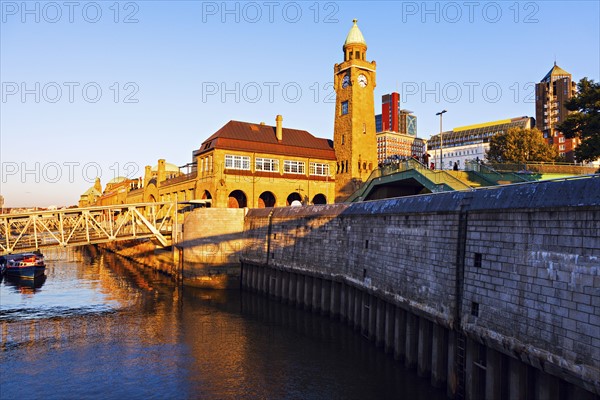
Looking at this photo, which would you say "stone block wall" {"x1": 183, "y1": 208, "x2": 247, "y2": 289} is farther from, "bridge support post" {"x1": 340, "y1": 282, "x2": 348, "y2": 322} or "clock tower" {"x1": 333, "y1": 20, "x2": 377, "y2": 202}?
"clock tower" {"x1": 333, "y1": 20, "x2": 377, "y2": 202}

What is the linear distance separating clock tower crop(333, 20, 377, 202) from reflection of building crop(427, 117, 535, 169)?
8673cm

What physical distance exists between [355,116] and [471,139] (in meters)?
119

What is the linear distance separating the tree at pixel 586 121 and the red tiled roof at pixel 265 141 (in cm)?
4097

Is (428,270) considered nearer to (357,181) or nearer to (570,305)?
(570,305)

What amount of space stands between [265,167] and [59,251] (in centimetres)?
7515

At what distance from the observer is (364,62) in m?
72.6

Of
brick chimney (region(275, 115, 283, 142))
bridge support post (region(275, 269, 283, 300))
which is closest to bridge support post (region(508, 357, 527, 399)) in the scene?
bridge support post (region(275, 269, 283, 300))

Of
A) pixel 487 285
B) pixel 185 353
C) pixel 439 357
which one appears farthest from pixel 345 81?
pixel 487 285

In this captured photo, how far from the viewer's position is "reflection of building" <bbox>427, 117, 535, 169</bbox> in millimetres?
159375

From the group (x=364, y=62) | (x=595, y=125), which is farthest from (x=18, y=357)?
(x=364, y=62)

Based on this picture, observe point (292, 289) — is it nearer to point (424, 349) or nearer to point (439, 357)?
point (424, 349)

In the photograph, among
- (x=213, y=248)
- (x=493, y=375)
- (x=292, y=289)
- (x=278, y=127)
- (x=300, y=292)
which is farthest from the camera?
(x=278, y=127)

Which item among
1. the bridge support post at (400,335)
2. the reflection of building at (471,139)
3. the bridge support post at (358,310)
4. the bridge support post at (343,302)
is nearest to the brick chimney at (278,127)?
the bridge support post at (343,302)

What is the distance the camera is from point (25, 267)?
59.2 m
